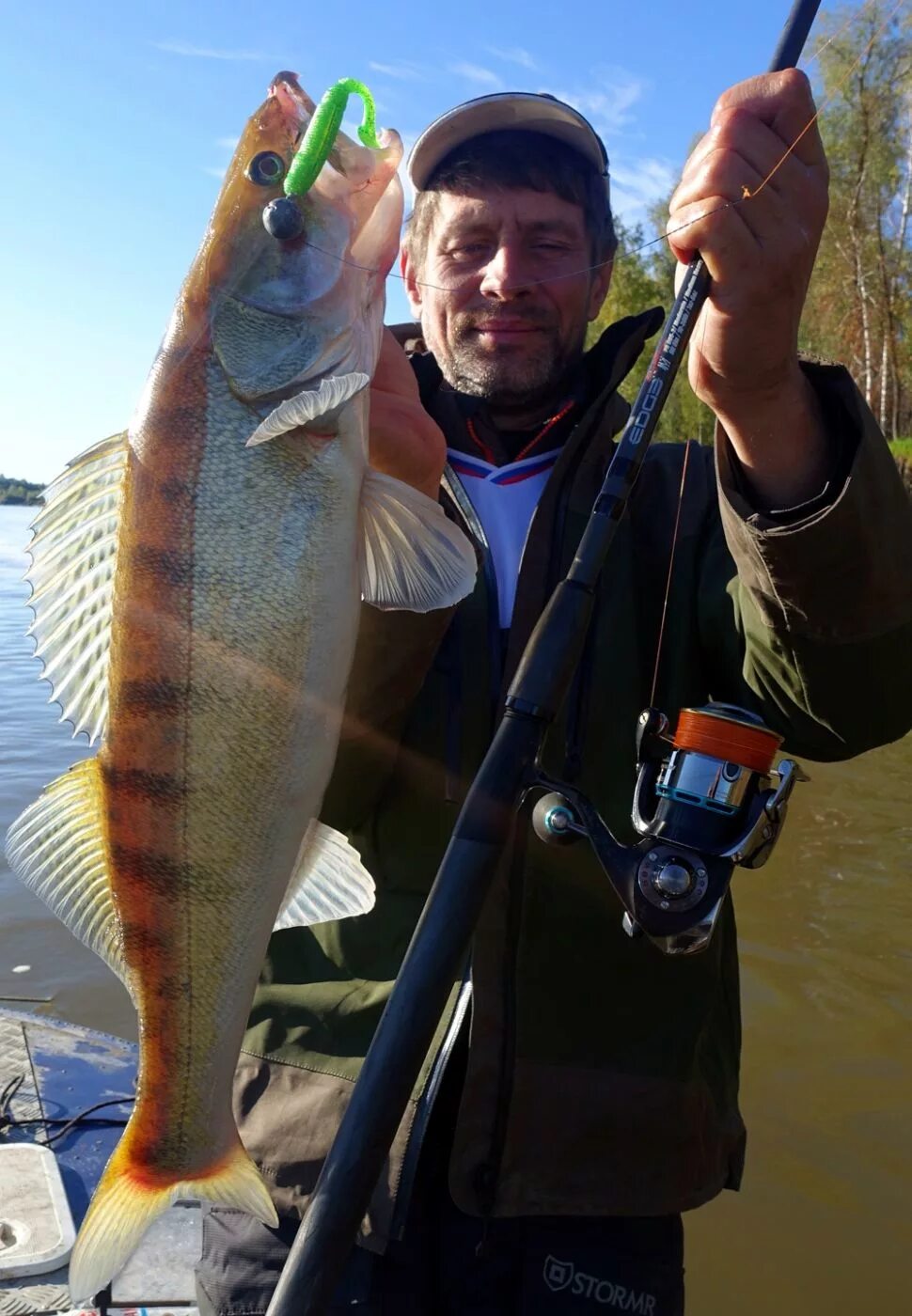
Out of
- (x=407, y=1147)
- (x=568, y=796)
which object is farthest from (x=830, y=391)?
(x=407, y=1147)

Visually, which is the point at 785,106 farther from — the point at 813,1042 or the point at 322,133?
the point at 813,1042

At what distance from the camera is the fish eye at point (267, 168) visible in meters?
1.97

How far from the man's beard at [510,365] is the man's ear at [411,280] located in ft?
0.84

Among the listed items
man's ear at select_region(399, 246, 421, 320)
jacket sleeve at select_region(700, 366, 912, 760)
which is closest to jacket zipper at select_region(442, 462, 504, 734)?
jacket sleeve at select_region(700, 366, 912, 760)

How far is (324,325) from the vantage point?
1938mm

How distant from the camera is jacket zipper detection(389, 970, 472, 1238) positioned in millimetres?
1965

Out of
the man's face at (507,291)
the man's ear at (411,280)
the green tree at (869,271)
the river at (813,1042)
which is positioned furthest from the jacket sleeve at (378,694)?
the green tree at (869,271)

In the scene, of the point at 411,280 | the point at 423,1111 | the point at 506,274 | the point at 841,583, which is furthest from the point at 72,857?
the point at 411,280

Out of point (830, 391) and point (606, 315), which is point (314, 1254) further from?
point (606, 315)

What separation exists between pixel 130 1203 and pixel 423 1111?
0.54 m

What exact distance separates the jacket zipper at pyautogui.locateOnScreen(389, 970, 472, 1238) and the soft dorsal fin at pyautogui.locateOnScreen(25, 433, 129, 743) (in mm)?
913

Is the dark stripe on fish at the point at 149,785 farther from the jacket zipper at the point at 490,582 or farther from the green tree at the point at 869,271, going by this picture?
the green tree at the point at 869,271

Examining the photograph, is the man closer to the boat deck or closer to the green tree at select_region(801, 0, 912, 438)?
the boat deck

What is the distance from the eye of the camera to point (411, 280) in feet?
9.66
